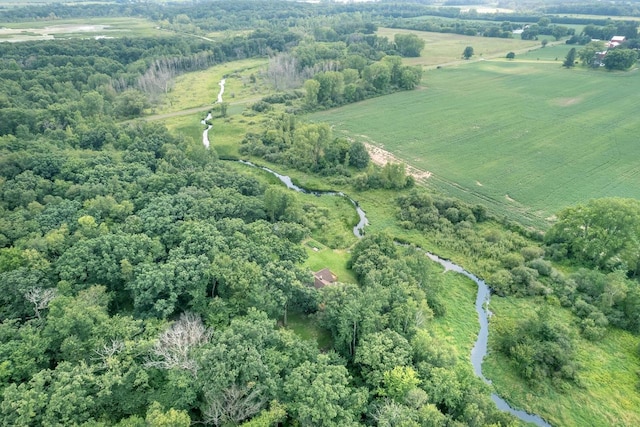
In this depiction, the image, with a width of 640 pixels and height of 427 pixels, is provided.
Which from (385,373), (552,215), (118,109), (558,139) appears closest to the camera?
(385,373)

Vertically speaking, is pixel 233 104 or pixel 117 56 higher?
pixel 117 56

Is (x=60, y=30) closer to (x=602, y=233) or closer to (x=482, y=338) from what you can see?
(x=482, y=338)

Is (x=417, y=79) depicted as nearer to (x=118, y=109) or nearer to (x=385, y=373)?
(x=118, y=109)

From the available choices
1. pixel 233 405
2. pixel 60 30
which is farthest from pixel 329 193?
pixel 60 30

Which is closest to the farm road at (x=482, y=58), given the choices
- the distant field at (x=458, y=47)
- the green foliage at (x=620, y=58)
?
the distant field at (x=458, y=47)

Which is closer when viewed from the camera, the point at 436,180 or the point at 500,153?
the point at 436,180

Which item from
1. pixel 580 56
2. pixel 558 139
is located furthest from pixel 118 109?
pixel 580 56

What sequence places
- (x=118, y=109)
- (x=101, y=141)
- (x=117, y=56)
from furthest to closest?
(x=117, y=56), (x=118, y=109), (x=101, y=141)
